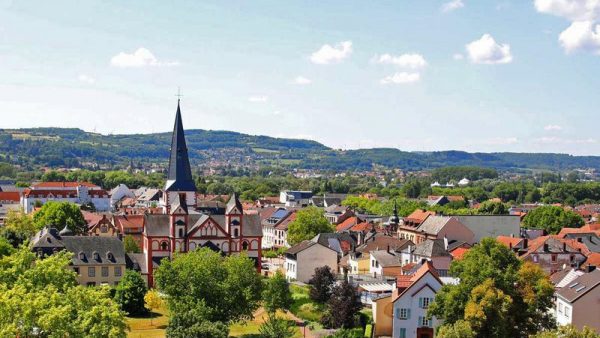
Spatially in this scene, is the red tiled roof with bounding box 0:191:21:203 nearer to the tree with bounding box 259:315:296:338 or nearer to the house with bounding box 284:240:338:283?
the house with bounding box 284:240:338:283

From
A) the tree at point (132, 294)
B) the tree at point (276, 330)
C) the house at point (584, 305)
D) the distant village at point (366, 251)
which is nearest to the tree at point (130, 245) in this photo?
the distant village at point (366, 251)

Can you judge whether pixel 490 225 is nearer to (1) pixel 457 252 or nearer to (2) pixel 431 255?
(1) pixel 457 252

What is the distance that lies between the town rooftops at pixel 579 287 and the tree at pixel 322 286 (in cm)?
1828

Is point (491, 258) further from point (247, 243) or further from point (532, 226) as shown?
point (532, 226)

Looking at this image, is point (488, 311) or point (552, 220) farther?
point (552, 220)

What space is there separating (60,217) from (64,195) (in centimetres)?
6443

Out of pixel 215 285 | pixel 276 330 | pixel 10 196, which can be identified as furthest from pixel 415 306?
pixel 10 196

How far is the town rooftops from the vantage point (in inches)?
1953

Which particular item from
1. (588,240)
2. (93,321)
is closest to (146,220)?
(93,321)

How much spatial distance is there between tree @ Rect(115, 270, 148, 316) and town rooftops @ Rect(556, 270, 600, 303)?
32.1 m

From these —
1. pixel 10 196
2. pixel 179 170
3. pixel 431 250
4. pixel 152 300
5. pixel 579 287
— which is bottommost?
pixel 152 300

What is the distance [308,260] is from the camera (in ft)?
256

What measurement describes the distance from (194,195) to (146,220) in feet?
31.6

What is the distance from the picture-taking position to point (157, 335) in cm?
5397
